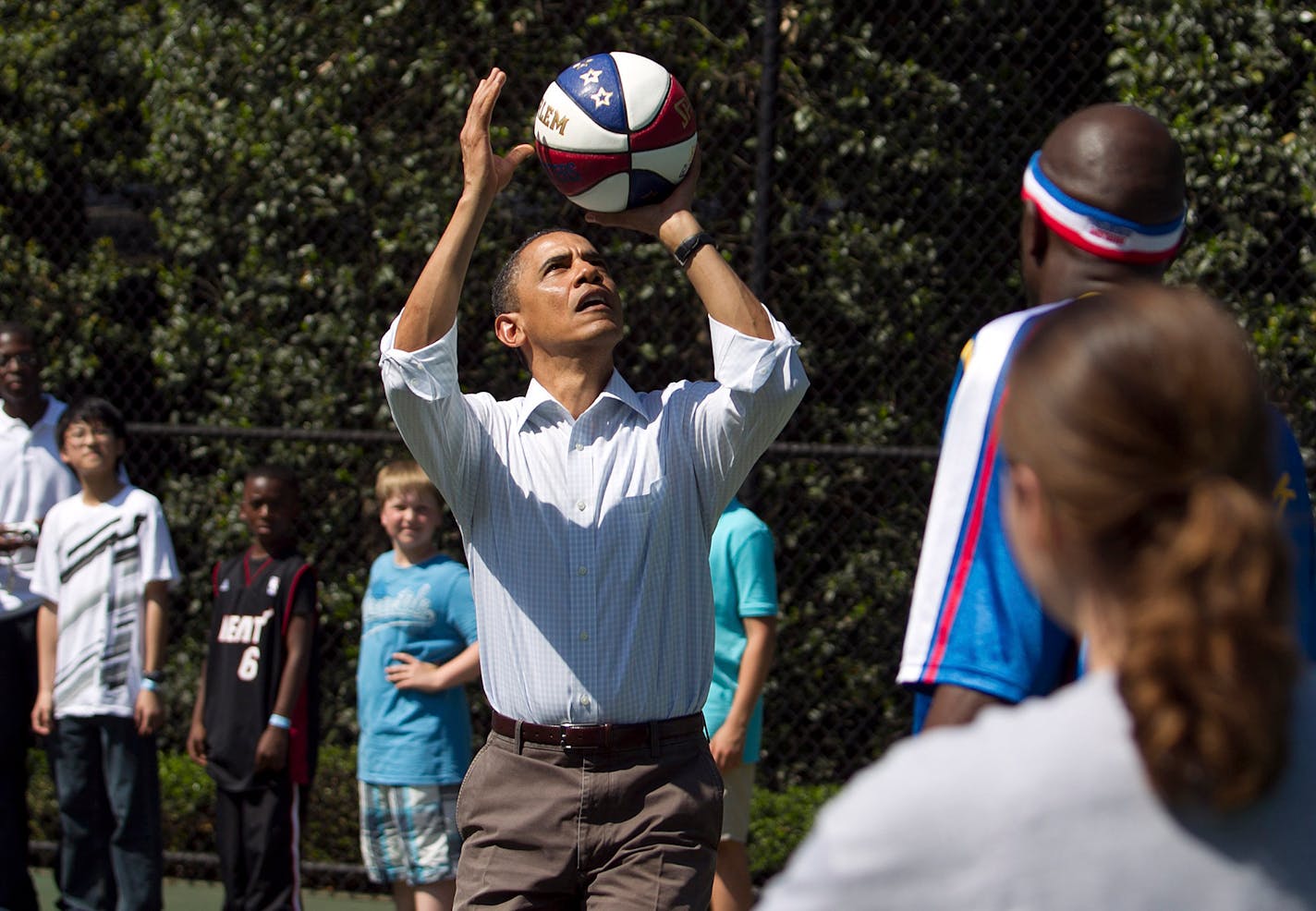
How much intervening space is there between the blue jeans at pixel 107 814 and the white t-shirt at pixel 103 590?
0.11 meters

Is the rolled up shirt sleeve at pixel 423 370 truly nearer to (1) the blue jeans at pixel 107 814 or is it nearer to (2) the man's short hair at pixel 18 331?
(1) the blue jeans at pixel 107 814

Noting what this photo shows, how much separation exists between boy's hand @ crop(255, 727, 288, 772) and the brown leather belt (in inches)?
87.7

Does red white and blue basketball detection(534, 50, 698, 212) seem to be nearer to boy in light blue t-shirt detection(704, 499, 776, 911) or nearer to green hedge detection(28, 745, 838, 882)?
boy in light blue t-shirt detection(704, 499, 776, 911)

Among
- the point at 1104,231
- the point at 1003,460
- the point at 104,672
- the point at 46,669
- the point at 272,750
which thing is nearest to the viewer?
the point at 1003,460

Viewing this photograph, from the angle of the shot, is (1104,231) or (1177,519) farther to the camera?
(1104,231)

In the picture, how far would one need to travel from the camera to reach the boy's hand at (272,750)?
5078 millimetres

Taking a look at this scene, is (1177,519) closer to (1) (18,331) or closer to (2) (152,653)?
(2) (152,653)

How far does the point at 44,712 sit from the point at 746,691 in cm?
250

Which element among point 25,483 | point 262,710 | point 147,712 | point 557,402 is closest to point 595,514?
point 557,402

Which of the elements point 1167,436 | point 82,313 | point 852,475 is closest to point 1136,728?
point 1167,436

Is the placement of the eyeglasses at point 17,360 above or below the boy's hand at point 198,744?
above

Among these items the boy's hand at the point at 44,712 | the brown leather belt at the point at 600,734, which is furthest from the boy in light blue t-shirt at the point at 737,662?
the boy's hand at the point at 44,712

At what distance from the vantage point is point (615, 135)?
3.29 meters

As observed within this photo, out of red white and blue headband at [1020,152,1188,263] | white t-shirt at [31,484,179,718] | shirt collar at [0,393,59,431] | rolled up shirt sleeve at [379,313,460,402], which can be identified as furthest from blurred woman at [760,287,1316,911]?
shirt collar at [0,393,59,431]
